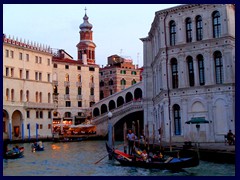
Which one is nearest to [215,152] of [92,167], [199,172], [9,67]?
[199,172]

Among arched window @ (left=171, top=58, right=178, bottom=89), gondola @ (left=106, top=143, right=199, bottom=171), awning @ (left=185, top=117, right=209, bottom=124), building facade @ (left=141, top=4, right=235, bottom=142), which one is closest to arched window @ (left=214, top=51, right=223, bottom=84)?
building facade @ (left=141, top=4, right=235, bottom=142)

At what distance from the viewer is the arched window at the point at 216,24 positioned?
1848 cm

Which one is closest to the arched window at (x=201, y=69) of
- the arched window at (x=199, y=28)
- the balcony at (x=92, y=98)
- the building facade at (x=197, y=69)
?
the building facade at (x=197, y=69)

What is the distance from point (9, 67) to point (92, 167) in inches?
842

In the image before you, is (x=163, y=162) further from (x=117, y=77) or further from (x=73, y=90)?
(x=117, y=77)

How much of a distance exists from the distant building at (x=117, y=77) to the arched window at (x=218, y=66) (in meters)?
27.3

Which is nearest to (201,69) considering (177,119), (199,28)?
(199,28)

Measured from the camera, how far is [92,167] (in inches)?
540

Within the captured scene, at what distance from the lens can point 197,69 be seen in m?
18.8

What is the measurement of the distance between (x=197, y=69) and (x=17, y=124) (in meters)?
20.0

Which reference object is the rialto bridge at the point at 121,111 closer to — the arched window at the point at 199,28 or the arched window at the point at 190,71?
the arched window at the point at 190,71

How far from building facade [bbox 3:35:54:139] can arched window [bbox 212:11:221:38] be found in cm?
1902

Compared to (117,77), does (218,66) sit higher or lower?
lower

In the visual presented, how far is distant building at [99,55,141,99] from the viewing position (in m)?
45.7
